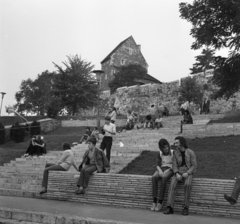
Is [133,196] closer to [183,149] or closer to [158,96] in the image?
[183,149]

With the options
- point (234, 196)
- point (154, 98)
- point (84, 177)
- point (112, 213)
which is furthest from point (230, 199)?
point (154, 98)

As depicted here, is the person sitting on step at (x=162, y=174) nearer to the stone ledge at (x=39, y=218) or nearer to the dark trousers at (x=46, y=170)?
the stone ledge at (x=39, y=218)

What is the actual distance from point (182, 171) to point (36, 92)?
4616 centimetres

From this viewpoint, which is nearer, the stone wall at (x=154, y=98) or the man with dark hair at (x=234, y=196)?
the man with dark hair at (x=234, y=196)

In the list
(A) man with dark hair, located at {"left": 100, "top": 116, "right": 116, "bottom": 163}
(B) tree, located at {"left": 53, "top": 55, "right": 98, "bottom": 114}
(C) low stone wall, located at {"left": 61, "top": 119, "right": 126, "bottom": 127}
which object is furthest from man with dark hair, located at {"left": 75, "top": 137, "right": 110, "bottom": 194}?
(B) tree, located at {"left": 53, "top": 55, "right": 98, "bottom": 114}

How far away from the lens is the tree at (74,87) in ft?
97.8

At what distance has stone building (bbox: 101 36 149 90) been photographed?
5662 cm

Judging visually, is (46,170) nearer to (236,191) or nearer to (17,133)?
(236,191)

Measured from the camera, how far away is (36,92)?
4891cm

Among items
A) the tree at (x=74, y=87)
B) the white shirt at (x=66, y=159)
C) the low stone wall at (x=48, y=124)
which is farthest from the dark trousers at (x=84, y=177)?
the tree at (x=74, y=87)

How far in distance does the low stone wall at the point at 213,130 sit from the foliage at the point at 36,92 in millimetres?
33147

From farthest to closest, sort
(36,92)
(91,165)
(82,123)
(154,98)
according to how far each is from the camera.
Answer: (36,92), (154,98), (82,123), (91,165)

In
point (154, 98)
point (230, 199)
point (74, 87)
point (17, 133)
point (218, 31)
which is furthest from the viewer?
point (154, 98)

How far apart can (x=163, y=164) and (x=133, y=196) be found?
0.86 meters
